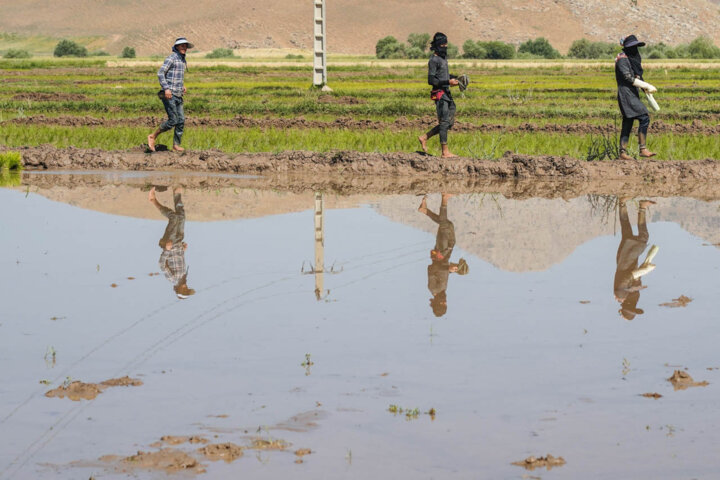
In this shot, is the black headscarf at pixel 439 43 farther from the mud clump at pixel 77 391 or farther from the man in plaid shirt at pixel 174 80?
the mud clump at pixel 77 391

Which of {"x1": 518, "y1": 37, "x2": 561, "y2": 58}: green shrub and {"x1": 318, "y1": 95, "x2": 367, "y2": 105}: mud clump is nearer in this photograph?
{"x1": 318, "y1": 95, "x2": 367, "y2": 105}: mud clump

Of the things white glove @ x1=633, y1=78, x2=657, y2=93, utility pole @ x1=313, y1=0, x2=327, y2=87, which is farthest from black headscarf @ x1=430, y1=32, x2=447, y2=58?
utility pole @ x1=313, y1=0, x2=327, y2=87

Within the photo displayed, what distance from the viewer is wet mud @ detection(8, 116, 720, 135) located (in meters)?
23.0

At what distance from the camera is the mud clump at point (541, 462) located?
4777mm

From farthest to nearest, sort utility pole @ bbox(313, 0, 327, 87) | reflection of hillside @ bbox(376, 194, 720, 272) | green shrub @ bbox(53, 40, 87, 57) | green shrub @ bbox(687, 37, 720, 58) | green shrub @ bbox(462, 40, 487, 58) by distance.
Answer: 1. green shrub @ bbox(53, 40, 87, 57)
2. green shrub @ bbox(462, 40, 487, 58)
3. green shrub @ bbox(687, 37, 720, 58)
4. utility pole @ bbox(313, 0, 327, 87)
5. reflection of hillside @ bbox(376, 194, 720, 272)

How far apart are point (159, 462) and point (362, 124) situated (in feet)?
64.6

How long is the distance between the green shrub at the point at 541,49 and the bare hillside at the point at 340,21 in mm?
11466

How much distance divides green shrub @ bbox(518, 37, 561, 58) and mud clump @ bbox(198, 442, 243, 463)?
108433 mm

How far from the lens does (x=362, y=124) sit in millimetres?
24109

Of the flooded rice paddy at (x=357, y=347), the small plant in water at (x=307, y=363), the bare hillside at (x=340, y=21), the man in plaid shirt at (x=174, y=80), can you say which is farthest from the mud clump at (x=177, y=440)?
the bare hillside at (x=340, y=21)

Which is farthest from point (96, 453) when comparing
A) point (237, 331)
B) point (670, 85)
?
point (670, 85)

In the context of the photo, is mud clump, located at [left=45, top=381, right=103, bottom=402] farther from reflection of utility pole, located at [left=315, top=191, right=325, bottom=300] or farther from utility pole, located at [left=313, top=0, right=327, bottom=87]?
utility pole, located at [left=313, top=0, right=327, bottom=87]

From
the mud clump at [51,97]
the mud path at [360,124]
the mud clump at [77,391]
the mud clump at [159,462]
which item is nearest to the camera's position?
the mud clump at [159,462]

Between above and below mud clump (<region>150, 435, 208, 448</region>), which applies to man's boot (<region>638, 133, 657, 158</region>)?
above
